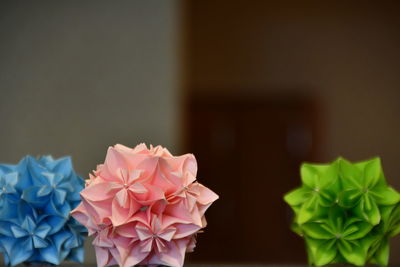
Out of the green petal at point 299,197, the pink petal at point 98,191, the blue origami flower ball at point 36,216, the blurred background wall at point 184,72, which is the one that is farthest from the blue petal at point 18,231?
the blurred background wall at point 184,72

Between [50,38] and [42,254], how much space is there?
195 cm

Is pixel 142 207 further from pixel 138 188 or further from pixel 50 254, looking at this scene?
pixel 50 254

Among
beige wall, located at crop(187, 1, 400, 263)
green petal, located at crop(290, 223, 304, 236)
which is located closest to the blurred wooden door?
beige wall, located at crop(187, 1, 400, 263)

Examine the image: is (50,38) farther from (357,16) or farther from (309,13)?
(357,16)

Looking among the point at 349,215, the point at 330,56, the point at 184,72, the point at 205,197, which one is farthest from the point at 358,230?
the point at 330,56

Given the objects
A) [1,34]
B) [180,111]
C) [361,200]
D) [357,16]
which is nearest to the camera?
[361,200]

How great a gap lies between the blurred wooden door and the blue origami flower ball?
8.70ft

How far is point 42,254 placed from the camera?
0.66 meters

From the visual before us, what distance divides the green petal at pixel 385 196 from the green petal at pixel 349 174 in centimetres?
2

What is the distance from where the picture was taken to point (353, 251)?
64cm

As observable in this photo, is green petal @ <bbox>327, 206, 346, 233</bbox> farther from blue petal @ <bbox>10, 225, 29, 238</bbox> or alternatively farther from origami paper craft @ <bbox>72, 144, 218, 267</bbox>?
blue petal @ <bbox>10, 225, 29, 238</bbox>

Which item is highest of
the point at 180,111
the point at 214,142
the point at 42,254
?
the point at 42,254

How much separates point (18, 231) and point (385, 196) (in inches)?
15.9

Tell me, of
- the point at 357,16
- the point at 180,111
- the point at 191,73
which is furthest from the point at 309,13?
the point at 180,111
